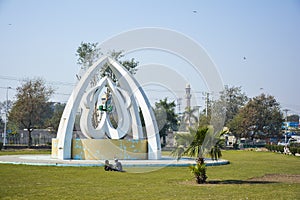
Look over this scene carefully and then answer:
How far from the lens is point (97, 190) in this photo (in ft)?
48.9

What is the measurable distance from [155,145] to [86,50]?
29478 millimetres

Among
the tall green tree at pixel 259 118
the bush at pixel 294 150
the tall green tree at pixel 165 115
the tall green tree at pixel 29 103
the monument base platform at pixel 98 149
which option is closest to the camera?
the monument base platform at pixel 98 149

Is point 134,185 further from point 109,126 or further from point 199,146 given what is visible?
point 109,126

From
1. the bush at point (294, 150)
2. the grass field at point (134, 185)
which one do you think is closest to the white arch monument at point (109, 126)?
the grass field at point (134, 185)

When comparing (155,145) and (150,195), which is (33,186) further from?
(155,145)

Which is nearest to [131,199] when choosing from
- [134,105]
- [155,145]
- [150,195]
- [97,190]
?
[150,195]

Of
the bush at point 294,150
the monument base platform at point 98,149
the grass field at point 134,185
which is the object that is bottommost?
the grass field at point 134,185

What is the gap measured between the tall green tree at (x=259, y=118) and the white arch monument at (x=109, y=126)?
4074cm

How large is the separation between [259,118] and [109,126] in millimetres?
44162

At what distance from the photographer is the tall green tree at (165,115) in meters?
65.9

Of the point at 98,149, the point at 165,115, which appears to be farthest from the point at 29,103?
the point at 98,149

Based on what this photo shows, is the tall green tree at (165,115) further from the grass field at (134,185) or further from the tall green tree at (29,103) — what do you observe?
the grass field at (134,185)

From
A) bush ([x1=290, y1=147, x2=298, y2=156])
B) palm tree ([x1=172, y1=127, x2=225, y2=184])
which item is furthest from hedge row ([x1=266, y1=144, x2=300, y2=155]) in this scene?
palm tree ([x1=172, y1=127, x2=225, y2=184])

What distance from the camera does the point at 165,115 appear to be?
217 feet
